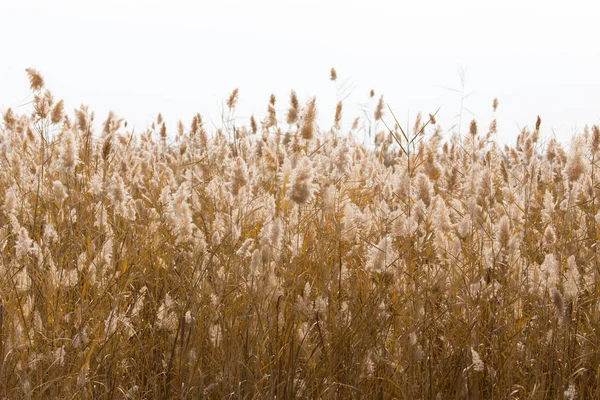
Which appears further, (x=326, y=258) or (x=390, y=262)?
(x=326, y=258)

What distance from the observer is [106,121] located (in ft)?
13.5

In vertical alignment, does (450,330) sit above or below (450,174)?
below

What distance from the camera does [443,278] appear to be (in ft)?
7.39

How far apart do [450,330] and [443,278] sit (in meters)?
0.19

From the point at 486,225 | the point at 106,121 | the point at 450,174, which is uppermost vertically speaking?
the point at 106,121

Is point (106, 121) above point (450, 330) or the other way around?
above

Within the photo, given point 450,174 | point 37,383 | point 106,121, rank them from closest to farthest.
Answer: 1. point 37,383
2. point 450,174
3. point 106,121

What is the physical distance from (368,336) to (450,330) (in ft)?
1.38

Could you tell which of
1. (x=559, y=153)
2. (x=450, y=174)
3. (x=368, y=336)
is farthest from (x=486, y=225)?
(x=559, y=153)

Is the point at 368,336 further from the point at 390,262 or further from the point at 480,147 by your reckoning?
the point at 480,147

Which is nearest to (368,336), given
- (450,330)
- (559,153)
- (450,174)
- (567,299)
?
(450,330)

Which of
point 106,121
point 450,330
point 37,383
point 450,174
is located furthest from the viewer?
point 106,121

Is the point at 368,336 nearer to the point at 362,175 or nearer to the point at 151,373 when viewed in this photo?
the point at 151,373

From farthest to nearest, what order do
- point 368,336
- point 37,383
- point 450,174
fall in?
point 450,174 → point 368,336 → point 37,383
